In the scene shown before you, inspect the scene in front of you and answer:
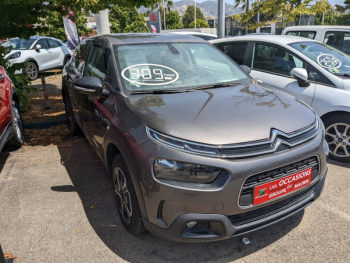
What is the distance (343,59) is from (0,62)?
640 centimetres

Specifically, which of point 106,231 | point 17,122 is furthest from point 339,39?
point 17,122

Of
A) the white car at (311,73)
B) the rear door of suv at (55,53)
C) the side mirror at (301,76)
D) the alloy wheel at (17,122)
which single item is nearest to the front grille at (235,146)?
the white car at (311,73)

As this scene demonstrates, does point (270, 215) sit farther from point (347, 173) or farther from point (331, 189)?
point (347, 173)

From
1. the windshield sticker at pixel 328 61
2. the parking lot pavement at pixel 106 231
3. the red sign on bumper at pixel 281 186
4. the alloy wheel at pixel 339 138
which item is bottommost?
the parking lot pavement at pixel 106 231

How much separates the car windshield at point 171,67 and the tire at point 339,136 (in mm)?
1385

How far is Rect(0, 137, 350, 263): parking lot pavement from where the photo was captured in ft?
8.32

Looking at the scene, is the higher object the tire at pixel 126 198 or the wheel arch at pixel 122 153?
the wheel arch at pixel 122 153

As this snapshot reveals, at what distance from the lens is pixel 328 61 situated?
4.48 metres

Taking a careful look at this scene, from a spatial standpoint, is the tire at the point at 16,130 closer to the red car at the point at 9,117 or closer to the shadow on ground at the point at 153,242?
the red car at the point at 9,117

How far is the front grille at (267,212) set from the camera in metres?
2.28

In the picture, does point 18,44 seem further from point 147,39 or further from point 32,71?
point 147,39

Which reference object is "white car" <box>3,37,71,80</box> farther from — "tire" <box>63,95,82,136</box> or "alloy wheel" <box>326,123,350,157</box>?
"alloy wheel" <box>326,123,350,157</box>

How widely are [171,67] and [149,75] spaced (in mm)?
293

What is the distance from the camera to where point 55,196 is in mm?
3516
